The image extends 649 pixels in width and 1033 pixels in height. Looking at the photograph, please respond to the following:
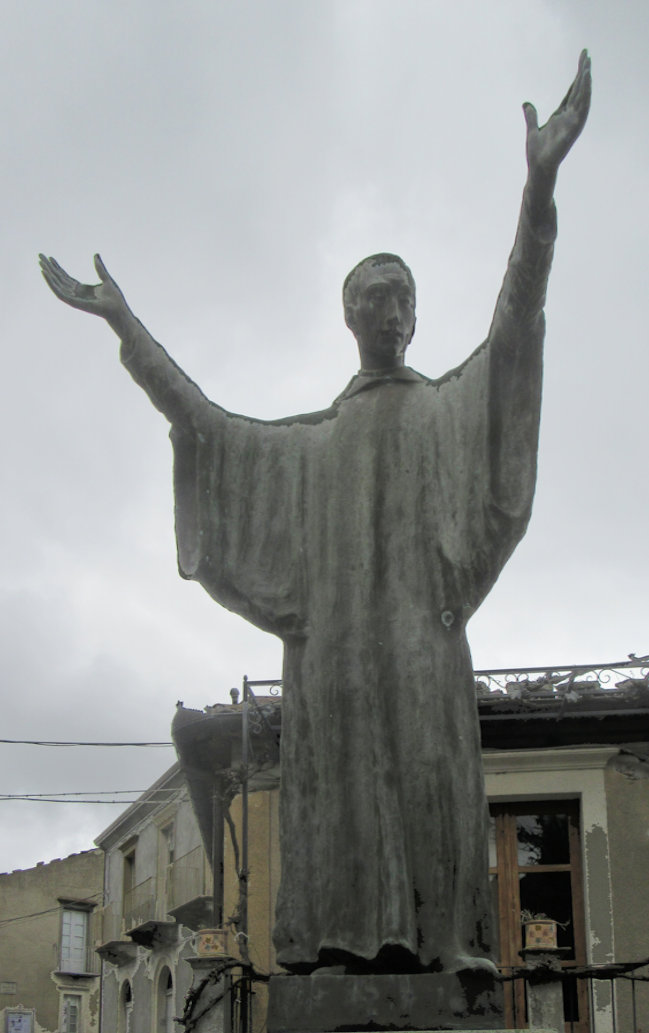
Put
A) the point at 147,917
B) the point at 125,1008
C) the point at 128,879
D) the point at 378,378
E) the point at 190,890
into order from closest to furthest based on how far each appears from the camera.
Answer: the point at 378,378 → the point at 190,890 → the point at 147,917 → the point at 125,1008 → the point at 128,879

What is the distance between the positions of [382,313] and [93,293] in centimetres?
95

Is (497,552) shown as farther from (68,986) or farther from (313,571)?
(68,986)

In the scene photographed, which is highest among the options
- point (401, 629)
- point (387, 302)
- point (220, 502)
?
point (387, 302)

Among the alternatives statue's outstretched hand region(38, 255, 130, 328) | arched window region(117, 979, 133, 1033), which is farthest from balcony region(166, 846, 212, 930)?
statue's outstretched hand region(38, 255, 130, 328)

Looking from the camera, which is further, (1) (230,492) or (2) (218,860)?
(2) (218,860)

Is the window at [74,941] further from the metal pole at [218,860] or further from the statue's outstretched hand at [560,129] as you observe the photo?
the statue's outstretched hand at [560,129]

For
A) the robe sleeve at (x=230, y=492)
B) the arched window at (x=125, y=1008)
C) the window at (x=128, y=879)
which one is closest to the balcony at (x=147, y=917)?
the window at (x=128, y=879)

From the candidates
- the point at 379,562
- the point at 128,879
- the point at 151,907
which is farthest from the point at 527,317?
the point at 128,879

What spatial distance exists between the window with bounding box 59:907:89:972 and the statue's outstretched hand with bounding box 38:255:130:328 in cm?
4488

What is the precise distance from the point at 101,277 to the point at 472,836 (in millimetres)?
2150

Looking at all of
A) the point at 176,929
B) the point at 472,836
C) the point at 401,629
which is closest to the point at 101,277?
the point at 401,629

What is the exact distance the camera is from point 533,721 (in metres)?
17.4

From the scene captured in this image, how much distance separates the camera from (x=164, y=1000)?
116 feet

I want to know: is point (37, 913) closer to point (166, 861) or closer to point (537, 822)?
point (166, 861)
